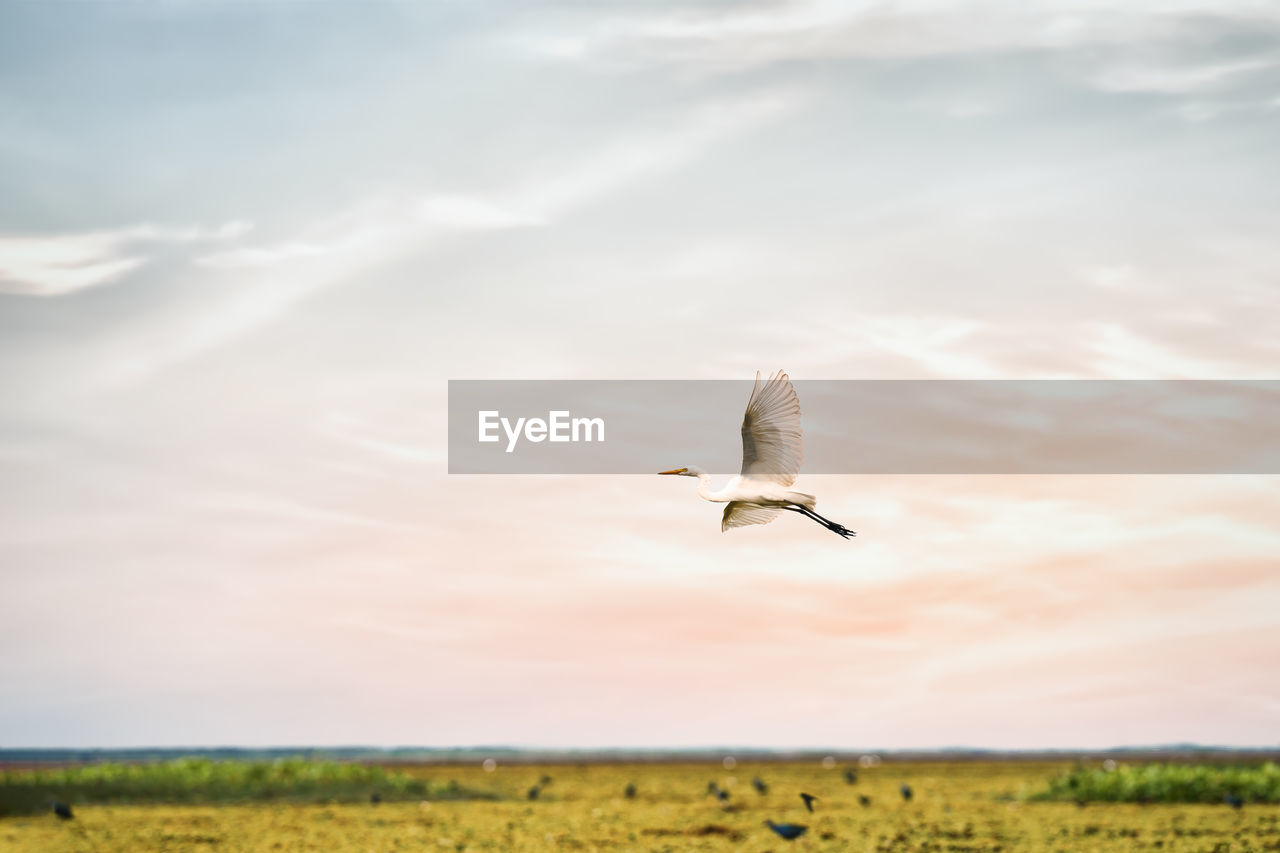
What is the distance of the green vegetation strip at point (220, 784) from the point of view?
32094 millimetres

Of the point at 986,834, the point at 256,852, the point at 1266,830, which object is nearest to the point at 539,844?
the point at 256,852

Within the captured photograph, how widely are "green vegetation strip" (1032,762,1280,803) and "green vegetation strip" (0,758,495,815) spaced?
58.1ft

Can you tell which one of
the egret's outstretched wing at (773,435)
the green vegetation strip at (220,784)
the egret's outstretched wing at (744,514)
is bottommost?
the green vegetation strip at (220,784)

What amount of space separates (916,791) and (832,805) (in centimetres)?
865

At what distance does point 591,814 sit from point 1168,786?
15.3 m

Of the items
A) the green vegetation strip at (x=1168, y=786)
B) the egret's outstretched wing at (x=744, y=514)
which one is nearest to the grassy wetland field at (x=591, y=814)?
the green vegetation strip at (x=1168, y=786)

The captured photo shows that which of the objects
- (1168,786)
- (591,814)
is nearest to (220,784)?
(591,814)

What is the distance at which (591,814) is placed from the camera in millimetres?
28609

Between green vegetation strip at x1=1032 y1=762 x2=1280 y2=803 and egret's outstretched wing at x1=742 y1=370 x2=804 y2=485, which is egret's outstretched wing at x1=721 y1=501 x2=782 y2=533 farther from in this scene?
green vegetation strip at x1=1032 y1=762 x2=1280 y2=803

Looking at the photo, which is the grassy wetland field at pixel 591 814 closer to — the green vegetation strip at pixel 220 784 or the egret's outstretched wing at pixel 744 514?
the green vegetation strip at pixel 220 784

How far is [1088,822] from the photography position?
25.6m

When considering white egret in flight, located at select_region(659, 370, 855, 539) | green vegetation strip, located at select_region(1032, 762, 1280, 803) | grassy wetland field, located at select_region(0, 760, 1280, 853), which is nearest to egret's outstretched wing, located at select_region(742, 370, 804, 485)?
white egret in flight, located at select_region(659, 370, 855, 539)

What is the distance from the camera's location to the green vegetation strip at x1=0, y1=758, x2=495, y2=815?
1264 inches

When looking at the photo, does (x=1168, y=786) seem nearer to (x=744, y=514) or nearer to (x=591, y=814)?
(x=591, y=814)
